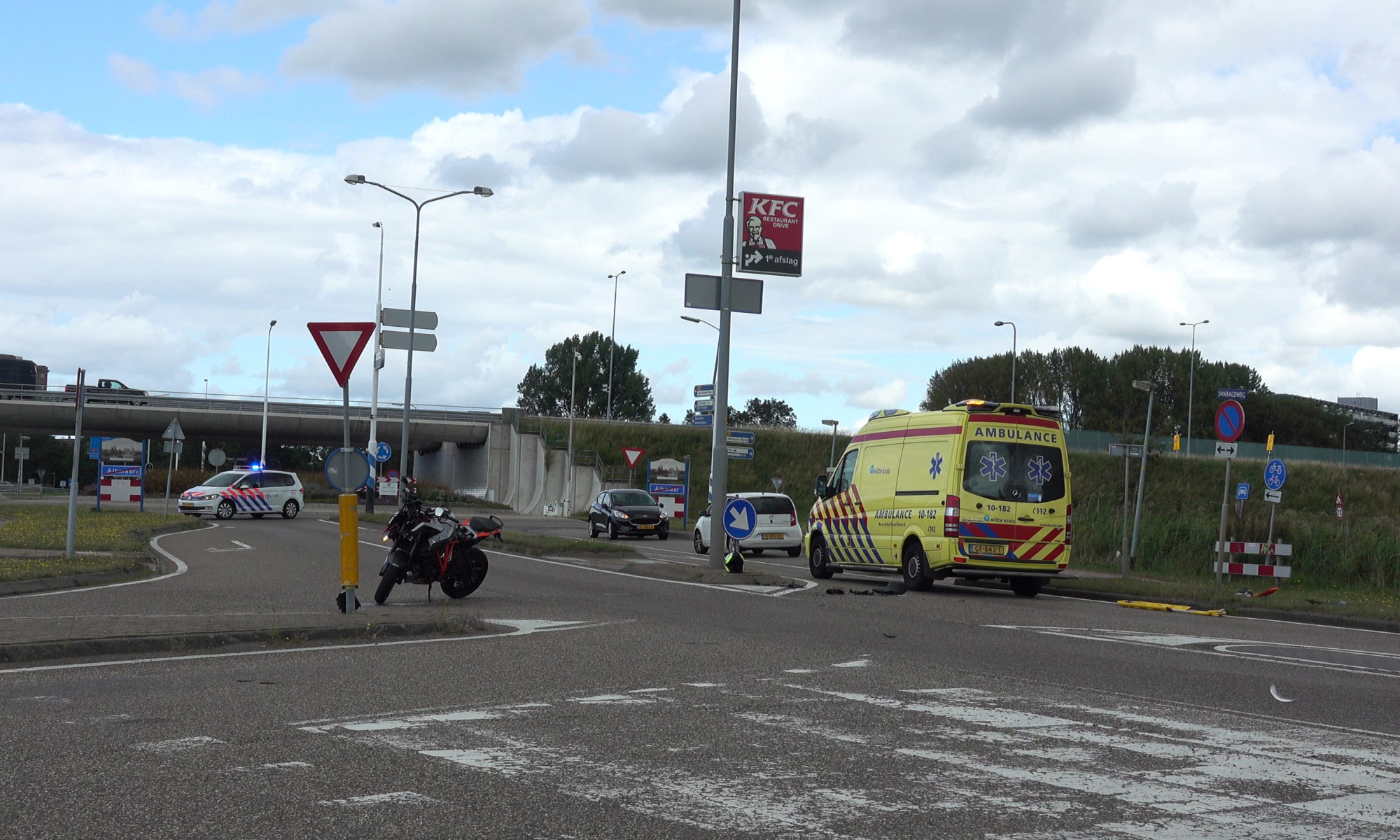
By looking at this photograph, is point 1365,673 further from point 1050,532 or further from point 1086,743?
point 1050,532

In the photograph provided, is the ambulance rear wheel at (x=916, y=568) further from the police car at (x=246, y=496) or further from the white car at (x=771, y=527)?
the police car at (x=246, y=496)

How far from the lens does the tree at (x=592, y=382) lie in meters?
128

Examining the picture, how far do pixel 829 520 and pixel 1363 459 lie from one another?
197 feet

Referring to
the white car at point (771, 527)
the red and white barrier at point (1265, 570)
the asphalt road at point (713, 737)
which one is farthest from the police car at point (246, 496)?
the asphalt road at point (713, 737)

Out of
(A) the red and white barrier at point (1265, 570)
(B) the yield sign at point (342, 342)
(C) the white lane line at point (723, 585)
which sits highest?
(B) the yield sign at point (342, 342)

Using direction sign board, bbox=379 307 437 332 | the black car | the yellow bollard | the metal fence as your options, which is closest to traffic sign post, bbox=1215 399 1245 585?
the yellow bollard

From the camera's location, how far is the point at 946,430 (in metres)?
19.3

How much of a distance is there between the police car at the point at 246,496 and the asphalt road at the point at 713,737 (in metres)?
32.7

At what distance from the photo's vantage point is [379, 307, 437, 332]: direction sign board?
40.5 meters

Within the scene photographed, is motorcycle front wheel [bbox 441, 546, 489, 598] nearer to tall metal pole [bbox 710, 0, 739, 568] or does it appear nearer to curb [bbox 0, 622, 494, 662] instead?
curb [bbox 0, 622, 494, 662]

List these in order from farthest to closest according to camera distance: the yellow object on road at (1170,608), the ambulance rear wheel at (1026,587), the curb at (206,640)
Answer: the ambulance rear wheel at (1026,587)
the yellow object on road at (1170,608)
the curb at (206,640)

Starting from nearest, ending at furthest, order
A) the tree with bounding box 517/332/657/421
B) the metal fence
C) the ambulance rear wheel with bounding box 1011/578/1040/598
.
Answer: the ambulance rear wheel with bounding box 1011/578/1040/598
the metal fence
the tree with bounding box 517/332/657/421

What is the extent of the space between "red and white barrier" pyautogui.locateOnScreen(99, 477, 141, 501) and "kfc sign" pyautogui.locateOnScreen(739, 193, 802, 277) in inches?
1327

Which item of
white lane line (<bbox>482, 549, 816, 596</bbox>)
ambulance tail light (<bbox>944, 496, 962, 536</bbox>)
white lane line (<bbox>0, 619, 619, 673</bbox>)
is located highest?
ambulance tail light (<bbox>944, 496, 962, 536</bbox>)
